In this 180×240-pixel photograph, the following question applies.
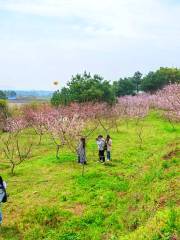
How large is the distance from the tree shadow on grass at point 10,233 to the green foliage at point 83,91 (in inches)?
1672

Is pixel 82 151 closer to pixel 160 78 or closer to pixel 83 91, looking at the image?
pixel 83 91

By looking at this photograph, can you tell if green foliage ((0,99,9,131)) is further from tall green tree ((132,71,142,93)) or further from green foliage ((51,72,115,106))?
tall green tree ((132,71,142,93))

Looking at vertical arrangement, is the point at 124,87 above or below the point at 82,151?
above

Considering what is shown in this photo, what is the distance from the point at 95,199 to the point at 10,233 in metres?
4.81

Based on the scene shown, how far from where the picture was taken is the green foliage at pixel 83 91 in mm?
59066

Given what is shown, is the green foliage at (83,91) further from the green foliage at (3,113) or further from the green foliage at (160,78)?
the green foliage at (160,78)

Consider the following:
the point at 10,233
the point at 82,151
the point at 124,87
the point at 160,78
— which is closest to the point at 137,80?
the point at 124,87

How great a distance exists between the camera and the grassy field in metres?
14.9

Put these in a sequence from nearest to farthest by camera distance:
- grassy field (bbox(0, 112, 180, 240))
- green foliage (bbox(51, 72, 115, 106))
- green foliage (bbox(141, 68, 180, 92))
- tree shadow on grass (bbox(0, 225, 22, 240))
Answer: grassy field (bbox(0, 112, 180, 240))
tree shadow on grass (bbox(0, 225, 22, 240))
green foliage (bbox(51, 72, 115, 106))
green foliage (bbox(141, 68, 180, 92))

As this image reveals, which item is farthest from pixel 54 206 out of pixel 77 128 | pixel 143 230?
pixel 77 128

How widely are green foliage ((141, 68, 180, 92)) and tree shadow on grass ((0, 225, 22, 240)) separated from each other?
7312 centimetres

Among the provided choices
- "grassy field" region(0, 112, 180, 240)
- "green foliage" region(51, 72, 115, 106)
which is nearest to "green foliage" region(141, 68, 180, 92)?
"green foliage" region(51, 72, 115, 106)

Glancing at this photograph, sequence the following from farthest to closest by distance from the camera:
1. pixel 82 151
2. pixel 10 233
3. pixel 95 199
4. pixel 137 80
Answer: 1. pixel 137 80
2. pixel 82 151
3. pixel 95 199
4. pixel 10 233

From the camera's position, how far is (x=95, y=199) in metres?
19.5
